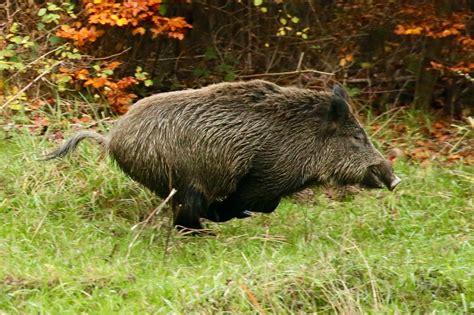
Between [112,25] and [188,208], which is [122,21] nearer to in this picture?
[112,25]

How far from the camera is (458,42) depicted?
10.3 metres

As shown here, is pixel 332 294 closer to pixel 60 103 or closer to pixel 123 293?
pixel 123 293

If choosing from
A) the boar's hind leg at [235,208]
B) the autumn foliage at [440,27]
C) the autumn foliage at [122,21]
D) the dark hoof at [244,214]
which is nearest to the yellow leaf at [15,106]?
the autumn foliage at [122,21]

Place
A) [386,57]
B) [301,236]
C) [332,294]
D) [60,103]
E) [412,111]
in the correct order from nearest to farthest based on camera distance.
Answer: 1. [332,294]
2. [301,236]
3. [60,103]
4. [412,111]
5. [386,57]

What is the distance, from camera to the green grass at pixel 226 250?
229 inches

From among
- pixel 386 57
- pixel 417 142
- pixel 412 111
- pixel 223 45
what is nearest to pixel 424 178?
pixel 417 142

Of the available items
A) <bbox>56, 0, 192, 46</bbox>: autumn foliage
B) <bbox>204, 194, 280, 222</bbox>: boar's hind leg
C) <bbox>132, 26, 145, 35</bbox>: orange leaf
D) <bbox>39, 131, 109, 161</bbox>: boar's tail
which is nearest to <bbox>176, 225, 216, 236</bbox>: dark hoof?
<bbox>204, 194, 280, 222</bbox>: boar's hind leg

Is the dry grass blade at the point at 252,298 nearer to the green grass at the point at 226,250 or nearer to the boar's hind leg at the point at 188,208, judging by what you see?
the green grass at the point at 226,250

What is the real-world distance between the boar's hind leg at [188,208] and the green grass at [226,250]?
0.14 m

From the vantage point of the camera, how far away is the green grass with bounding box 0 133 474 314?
5.80 metres

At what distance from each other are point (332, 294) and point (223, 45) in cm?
623

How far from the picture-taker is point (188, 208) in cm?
726

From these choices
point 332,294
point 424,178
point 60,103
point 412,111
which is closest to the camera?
point 332,294

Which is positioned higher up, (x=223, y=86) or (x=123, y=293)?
(x=223, y=86)
